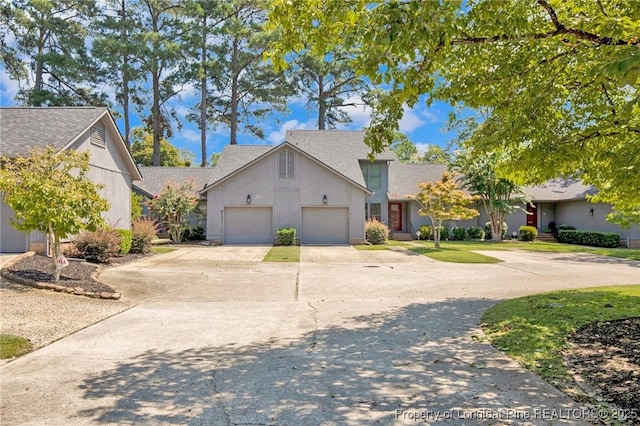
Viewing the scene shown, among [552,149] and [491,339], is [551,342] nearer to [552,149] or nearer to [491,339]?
[491,339]

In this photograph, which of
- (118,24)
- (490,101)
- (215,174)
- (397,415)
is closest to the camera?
(397,415)

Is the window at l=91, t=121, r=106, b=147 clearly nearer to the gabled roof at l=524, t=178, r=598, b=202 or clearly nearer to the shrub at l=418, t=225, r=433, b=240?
the shrub at l=418, t=225, r=433, b=240

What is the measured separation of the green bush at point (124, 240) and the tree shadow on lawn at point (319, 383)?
38.0 ft

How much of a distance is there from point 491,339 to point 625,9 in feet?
14.3

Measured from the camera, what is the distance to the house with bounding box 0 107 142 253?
14180mm

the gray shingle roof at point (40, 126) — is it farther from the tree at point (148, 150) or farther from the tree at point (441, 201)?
the tree at point (148, 150)

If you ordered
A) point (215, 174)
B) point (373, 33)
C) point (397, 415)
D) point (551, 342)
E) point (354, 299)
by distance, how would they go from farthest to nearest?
point (215, 174) → point (354, 299) → point (551, 342) → point (373, 33) → point (397, 415)

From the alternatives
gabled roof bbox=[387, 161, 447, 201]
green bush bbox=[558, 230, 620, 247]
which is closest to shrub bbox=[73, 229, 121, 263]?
gabled roof bbox=[387, 161, 447, 201]

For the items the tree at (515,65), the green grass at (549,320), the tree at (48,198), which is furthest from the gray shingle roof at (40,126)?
the green grass at (549,320)

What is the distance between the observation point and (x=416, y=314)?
7.34 meters

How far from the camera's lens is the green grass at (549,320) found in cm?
473

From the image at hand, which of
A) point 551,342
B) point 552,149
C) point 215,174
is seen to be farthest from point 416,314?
point 215,174

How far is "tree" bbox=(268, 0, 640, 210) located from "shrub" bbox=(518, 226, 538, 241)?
2005 cm

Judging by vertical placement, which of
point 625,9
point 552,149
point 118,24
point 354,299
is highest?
point 118,24
